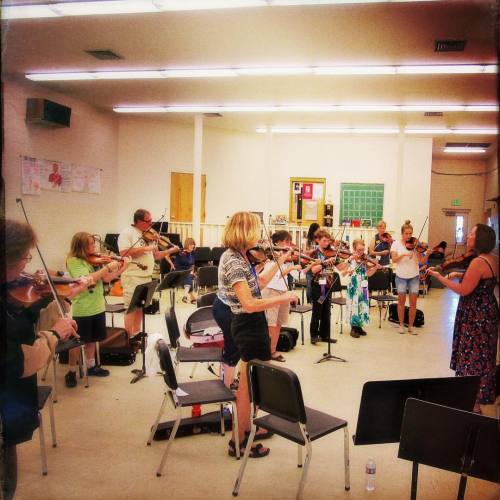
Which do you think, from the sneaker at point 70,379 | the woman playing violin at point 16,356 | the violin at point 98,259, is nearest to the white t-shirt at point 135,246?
the violin at point 98,259

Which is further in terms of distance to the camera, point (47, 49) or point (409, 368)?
point (47, 49)

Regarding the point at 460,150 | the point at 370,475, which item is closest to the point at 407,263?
the point at 370,475

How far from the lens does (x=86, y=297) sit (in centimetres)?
415

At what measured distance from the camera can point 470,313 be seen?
3.31 metres

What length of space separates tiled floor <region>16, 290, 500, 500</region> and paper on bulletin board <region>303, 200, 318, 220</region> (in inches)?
305

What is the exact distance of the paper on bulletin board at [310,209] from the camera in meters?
11.9

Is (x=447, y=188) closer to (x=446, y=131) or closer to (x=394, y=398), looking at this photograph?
(x=446, y=131)

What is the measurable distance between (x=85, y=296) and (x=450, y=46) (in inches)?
201

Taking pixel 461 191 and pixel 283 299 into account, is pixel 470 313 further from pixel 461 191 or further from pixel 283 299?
pixel 461 191

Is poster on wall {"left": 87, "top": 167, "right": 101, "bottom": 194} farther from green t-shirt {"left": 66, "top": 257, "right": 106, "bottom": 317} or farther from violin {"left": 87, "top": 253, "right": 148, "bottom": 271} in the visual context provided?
green t-shirt {"left": 66, "top": 257, "right": 106, "bottom": 317}

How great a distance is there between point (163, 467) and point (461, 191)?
502 inches

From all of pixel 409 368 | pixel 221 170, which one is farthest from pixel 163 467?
pixel 221 170

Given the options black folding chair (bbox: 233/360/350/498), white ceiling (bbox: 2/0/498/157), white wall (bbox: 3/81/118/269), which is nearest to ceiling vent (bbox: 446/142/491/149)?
white ceiling (bbox: 2/0/498/157)

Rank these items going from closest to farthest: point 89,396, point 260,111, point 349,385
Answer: point 89,396, point 349,385, point 260,111
